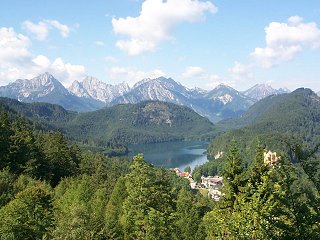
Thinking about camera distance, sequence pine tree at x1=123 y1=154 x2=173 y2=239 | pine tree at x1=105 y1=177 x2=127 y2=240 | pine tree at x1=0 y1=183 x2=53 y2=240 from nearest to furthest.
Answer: pine tree at x1=123 y1=154 x2=173 y2=239 → pine tree at x1=0 y1=183 x2=53 y2=240 → pine tree at x1=105 y1=177 x2=127 y2=240

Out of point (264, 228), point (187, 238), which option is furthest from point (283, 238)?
point (187, 238)

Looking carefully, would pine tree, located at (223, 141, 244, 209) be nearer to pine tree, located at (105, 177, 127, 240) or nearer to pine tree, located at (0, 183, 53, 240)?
pine tree, located at (105, 177, 127, 240)

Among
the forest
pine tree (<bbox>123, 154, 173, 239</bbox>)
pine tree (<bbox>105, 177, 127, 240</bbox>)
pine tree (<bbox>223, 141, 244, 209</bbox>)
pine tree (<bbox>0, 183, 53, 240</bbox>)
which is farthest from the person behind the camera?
pine tree (<bbox>105, 177, 127, 240</bbox>)

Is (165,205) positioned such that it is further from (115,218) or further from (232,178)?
(232,178)

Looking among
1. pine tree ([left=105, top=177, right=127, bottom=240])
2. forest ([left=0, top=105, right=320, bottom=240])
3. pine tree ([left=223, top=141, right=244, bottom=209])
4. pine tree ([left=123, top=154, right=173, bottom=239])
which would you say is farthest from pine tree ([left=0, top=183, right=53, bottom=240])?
pine tree ([left=223, top=141, right=244, bottom=209])

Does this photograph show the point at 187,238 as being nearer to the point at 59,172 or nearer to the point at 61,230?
the point at 61,230

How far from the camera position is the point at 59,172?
228ft

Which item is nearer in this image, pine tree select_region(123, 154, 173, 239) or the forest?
the forest

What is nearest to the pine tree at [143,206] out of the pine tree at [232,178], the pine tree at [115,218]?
the pine tree at [115,218]

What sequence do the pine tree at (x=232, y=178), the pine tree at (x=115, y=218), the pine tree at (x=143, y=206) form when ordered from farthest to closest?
the pine tree at (x=115, y=218), the pine tree at (x=143, y=206), the pine tree at (x=232, y=178)

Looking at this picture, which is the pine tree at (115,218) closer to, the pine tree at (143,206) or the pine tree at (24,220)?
the pine tree at (143,206)

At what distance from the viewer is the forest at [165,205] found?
13.7 m

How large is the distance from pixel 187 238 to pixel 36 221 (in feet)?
51.9

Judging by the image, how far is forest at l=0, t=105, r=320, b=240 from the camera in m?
13.7
